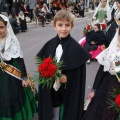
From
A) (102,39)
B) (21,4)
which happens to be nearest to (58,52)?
(102,39)

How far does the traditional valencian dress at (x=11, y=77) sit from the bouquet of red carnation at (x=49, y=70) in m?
0.70

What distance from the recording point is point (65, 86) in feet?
9.14

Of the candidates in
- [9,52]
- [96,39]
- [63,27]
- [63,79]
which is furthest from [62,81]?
[96,39]

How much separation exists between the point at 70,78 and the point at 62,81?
13cm

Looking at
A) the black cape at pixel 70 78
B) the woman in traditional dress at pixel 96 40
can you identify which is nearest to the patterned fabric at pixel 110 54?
the black cape at pixel 70 78

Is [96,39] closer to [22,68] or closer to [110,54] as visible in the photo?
[22,68]

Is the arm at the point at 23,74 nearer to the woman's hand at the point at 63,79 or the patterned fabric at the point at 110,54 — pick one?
the woman's hand at the point at 63,79

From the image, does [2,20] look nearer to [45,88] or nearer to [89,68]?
[45,88]

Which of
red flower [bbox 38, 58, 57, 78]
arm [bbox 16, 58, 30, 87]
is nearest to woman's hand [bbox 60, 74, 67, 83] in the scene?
red flower [bbox 38, 58, 57, 78]

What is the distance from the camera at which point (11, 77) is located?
3094 mm

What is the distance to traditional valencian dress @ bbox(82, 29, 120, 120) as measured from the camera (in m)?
2.53

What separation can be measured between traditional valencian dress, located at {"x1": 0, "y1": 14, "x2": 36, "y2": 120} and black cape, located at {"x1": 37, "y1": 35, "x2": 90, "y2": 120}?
1.23 feet

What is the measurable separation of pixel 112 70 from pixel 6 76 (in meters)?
1.28

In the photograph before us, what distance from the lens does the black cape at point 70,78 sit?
267 cm
